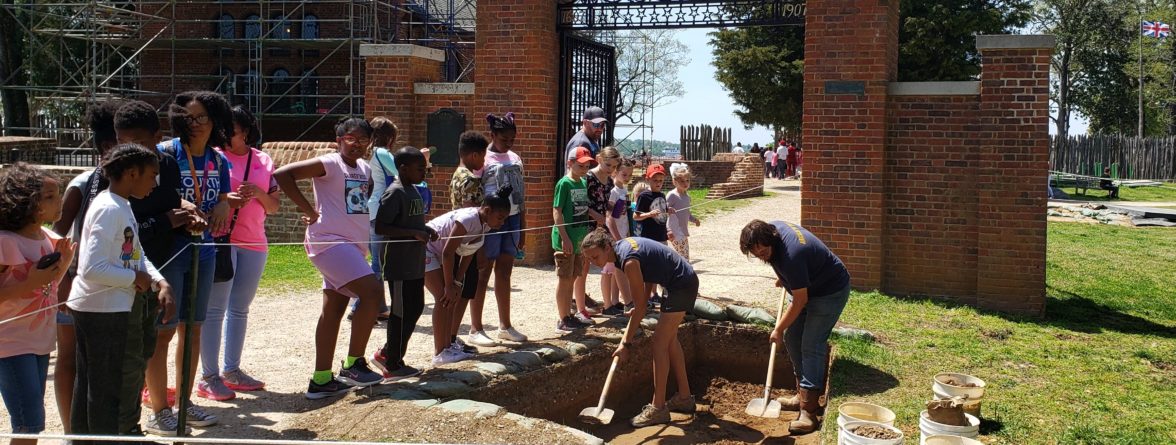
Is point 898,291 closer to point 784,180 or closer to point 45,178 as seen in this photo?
point 45,178

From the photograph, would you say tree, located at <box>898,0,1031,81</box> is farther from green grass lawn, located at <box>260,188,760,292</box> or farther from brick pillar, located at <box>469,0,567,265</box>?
green grass lawn, located at <box>260,188,760,292</box>

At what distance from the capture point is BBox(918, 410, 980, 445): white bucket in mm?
5066

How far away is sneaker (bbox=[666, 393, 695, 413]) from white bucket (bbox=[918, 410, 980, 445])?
1977mm

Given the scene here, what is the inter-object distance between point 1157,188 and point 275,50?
2626 cm

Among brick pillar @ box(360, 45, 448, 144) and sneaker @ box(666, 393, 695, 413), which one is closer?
sneaker @ box(666, 393, 695, 413)

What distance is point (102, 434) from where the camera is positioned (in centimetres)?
420

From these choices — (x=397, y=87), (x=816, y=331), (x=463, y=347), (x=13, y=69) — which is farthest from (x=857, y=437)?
(x=13, y=69)

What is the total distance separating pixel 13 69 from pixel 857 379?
1357 inches

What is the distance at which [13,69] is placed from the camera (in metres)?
33.2

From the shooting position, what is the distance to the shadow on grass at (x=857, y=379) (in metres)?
6.43

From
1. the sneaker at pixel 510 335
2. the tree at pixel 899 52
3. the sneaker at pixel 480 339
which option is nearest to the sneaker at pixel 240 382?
the sneaker at pixel 480 339

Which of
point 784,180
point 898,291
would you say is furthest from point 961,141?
point 784,180

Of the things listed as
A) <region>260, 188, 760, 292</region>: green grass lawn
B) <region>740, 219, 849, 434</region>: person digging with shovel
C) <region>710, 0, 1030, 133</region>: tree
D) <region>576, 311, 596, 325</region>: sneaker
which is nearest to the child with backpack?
<region>740, 219, 849, 434</region>: person digging with shovel

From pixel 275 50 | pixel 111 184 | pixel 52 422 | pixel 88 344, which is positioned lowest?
pixel 52 422
